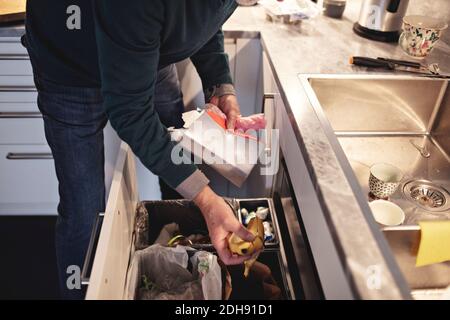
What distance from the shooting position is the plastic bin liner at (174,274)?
3.32 ft

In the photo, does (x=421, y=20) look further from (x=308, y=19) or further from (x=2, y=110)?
(x=2, y=110)

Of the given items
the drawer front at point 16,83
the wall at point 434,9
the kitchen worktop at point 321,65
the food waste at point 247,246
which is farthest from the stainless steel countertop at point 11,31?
the wall at point 434,9

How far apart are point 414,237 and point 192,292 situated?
48 cm

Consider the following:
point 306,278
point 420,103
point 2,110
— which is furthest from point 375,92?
point 2,110

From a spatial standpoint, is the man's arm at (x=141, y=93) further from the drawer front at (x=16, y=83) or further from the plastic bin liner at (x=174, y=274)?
the drawer front at (x=16, y=83)

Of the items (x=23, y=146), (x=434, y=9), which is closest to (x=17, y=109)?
(x=23, y=146)

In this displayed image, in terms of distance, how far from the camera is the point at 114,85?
0.87 metres

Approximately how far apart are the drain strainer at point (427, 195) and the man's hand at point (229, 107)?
18.4 inches

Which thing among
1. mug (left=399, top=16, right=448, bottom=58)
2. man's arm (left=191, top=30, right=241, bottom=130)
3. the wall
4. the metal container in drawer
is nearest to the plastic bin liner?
the metal container in drawer

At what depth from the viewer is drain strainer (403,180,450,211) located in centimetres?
107

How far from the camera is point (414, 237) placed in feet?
2.85

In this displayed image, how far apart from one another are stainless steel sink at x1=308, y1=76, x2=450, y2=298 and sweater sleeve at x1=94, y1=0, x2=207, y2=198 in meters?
0.38

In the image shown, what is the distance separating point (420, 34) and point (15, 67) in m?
1.30

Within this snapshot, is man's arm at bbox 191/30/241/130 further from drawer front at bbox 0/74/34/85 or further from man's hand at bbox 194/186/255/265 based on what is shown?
drawer front at bbox 0/74/34/85
